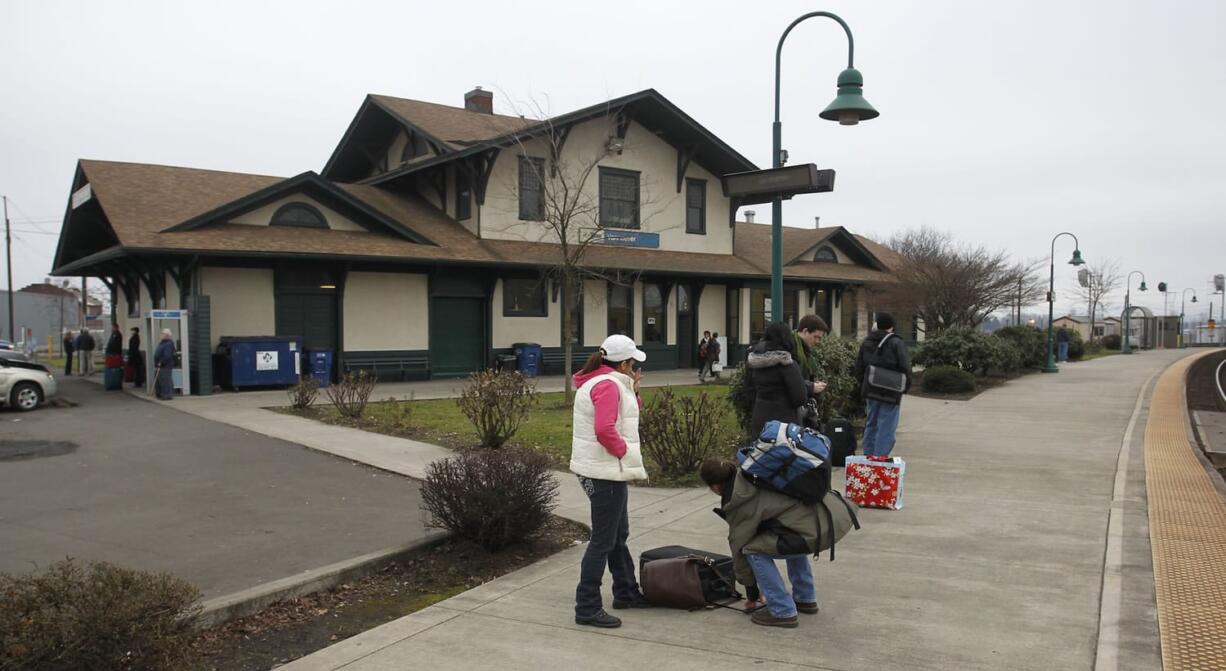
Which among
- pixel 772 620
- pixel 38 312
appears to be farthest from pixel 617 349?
pixel 38 312

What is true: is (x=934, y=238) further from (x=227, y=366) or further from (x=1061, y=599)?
(x=1061, y=599)

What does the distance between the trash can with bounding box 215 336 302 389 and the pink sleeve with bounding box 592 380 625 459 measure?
1612 centimetres

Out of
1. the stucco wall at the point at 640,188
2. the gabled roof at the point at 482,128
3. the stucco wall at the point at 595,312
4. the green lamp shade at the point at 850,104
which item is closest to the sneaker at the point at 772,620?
the green lamp shade at the point at 850,104

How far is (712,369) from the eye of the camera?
79.7 ft

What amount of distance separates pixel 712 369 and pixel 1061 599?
744 inches

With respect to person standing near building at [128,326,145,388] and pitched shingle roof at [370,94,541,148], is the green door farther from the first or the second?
person standing near building at [128,326,145,388]

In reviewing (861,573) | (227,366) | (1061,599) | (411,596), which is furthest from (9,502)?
(227,366)

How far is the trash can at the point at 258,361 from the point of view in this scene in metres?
19.2

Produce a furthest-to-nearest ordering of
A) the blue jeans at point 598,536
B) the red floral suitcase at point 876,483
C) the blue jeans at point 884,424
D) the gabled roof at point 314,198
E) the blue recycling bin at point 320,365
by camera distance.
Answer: the blue recycling bin at point 320,365 < the gabled roof at point 314,198 < the blue jeans at point 884,424 < the red floral suitcase at point 876,483 < the blue jeans at point 598,536

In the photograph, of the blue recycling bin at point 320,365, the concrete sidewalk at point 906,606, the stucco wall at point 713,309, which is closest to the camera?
the concrete sidewalk at point 906,606

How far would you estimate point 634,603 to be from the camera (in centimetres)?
539

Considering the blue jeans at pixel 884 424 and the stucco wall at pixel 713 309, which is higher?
the stucco wall at pixel 713 309

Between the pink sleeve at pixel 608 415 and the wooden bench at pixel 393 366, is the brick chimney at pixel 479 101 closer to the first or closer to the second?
the wooden bench at pixel 393 366

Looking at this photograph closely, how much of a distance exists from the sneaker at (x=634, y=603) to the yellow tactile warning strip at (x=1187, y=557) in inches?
109
